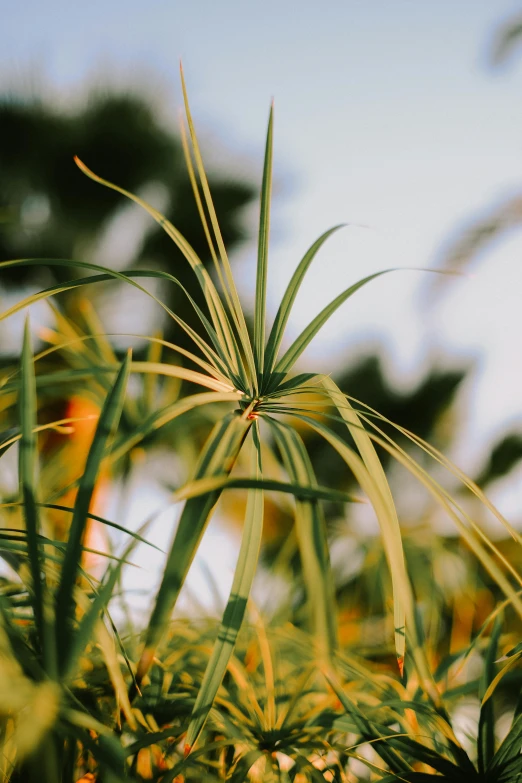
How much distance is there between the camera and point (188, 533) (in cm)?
22

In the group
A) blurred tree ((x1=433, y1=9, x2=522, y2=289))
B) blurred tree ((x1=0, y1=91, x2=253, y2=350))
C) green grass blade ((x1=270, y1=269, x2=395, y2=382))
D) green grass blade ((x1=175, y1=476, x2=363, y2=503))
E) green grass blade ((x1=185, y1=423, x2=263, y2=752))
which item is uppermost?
blurred tree ((x1=0, y1=91, x2=253, y2=350))

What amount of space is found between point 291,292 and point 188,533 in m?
0.15

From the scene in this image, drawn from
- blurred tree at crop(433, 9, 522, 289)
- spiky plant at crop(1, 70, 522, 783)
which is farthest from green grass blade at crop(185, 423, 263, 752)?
blurred tree at crop(433, 9, 522, 289)

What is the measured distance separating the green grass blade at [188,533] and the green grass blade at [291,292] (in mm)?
75

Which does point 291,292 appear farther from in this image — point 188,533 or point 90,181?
point 90,181

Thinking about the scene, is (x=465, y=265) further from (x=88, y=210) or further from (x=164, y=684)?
(x=164, y=684)

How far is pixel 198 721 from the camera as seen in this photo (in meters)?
0.24

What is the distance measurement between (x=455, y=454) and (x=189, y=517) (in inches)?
119

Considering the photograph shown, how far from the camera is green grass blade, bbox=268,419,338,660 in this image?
0.65 ft

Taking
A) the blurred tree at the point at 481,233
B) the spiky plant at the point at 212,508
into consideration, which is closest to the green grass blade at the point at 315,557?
the spiky plant at the point at 212,508

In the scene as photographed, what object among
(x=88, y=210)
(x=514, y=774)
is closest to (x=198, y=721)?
(x=514, y=774)

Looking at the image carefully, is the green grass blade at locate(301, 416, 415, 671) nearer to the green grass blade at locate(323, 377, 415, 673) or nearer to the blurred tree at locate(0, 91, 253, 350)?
the green grass blade at locate(323, 377, 415, 673)

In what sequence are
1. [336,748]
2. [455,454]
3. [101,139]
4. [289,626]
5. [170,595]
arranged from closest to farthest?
[170,595], [336,748], [289,626], [101,139], [455,454]

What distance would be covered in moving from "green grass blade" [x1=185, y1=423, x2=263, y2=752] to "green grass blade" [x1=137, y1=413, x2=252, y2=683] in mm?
28
